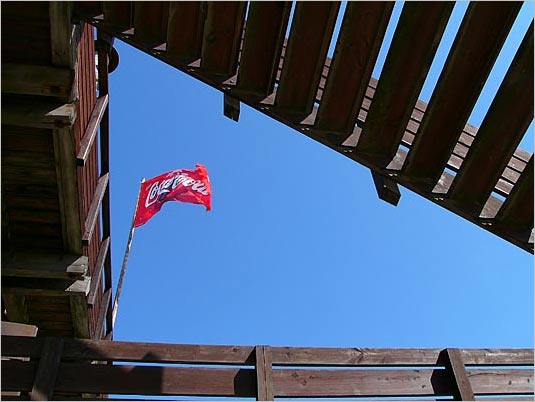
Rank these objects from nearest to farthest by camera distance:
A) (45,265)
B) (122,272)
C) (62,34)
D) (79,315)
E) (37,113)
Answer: (62,34) → (37,113) → (45,265) → (79,315) → (122,272)

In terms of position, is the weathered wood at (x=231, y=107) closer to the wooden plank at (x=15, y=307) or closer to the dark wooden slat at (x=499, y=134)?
the dark wooden slat at (x=499, y=134)

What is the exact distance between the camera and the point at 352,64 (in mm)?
3453

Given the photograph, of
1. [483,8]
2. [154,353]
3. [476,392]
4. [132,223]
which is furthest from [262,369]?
[132,223]

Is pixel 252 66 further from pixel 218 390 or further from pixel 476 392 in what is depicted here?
pixel 476 392

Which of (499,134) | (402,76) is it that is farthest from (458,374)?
(402,76)

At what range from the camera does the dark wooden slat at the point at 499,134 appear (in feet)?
10.2

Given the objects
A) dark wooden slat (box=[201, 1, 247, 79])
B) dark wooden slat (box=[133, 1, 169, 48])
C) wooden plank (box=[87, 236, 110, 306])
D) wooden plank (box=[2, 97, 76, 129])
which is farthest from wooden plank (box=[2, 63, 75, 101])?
wooden plank (box=[87, 236, 110, 306])

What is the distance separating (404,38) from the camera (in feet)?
10.6

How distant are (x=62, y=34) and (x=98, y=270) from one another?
16.6 feet

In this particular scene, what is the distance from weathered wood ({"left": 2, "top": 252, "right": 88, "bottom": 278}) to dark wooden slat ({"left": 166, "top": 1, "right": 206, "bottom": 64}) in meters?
3.87

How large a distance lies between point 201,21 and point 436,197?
7.10 feet

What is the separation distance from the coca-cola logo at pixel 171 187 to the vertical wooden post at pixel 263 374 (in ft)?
24.1

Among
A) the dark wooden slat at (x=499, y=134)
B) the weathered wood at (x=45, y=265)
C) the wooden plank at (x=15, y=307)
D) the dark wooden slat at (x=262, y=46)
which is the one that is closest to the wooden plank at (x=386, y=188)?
the dark wooden slat at (x=499, y=134)

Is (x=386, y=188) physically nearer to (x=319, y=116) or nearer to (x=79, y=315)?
(x=319, y=116)
